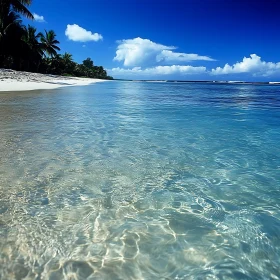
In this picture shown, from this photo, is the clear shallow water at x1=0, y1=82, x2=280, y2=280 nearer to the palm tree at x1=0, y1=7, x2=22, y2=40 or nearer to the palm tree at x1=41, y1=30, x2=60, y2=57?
the palm tree at x1=0, y1=7, x2=22, y2=40

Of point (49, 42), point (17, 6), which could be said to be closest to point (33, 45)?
point (49, 42)

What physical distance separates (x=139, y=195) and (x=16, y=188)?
176 cm

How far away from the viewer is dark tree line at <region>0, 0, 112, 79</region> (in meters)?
32.9

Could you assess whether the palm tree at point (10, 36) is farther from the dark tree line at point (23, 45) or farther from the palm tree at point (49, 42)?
the palm tree at point (49, 42)

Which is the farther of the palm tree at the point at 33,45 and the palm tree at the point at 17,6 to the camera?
Answer: the palm tree at the point at 33,45

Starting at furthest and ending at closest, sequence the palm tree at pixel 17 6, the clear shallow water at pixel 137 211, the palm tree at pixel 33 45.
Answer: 1. the palm tree at pixel 33 45
2. the palm tree at pixel 17 6
3. the clear shallow water at pixel 137 211

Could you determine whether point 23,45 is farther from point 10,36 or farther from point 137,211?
point 137,211

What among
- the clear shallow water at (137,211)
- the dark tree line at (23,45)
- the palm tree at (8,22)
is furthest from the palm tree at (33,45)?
the clear shallow water at (137,211)

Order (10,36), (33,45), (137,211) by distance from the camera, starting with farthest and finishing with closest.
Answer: (33,45) < (10,36) < (137,211)

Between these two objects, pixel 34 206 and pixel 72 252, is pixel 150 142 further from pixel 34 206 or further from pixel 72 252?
pixel 72 252

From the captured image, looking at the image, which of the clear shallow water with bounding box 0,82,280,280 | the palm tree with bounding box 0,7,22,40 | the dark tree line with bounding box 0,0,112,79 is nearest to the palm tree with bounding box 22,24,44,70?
the dark tree line with bounding box 0,0,112,79

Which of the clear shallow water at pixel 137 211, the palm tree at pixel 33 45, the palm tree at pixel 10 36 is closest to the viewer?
the clear shallow water at pixel 137 211

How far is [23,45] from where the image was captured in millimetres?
42125

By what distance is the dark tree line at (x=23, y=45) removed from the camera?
1296 inches
